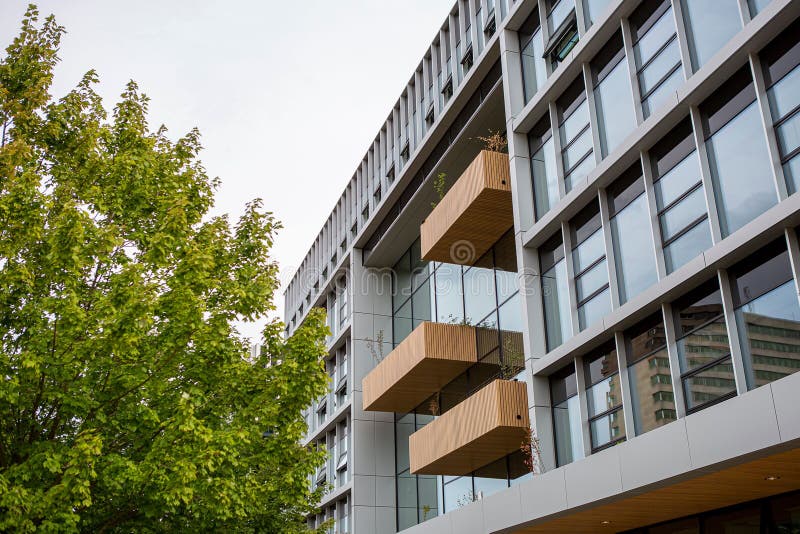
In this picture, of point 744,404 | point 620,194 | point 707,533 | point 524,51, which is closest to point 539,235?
point 620,194

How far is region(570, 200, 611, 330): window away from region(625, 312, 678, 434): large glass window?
1.22m

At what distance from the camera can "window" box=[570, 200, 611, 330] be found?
695 inches

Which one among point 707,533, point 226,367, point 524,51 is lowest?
point 707,533

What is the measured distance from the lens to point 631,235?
55.4ft

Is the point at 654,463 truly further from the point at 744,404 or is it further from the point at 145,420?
the point at 145,420

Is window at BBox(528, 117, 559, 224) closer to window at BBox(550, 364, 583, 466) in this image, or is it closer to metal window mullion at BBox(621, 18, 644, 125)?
metal window mullion at BBox(621, 18, 644, 125)

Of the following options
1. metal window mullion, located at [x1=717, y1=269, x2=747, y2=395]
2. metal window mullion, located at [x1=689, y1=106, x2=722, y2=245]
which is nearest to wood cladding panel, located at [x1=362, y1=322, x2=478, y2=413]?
metal window mullion, located at [x1=689, y1=106, x2=722, y2=245]

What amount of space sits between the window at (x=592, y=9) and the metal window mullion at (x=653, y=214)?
3.87m

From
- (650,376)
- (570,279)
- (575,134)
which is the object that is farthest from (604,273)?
(575,134)

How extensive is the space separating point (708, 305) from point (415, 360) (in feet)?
37.3

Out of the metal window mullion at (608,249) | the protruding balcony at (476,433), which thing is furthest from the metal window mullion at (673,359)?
the protruding balcony at (476,433)

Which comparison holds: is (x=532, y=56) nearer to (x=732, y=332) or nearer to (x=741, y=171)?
(x=741, y=171)

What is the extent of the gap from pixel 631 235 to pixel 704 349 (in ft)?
10.5

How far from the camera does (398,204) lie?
30.5 meters
